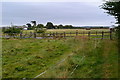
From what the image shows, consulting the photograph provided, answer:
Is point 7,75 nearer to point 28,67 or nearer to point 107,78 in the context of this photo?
point 28,67

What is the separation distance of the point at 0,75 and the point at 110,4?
23.2 feet

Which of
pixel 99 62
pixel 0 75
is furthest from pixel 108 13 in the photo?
pixel 0 75

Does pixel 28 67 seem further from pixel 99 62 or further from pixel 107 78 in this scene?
pixel 107 78

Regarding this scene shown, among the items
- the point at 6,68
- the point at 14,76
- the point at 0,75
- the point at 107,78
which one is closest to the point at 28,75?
the point at 14,76

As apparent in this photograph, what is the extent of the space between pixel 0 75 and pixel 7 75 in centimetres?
32

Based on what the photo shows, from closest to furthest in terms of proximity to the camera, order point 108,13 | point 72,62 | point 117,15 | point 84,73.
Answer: point 84,73 → point 72,62 → point 117,15 → point 108,13

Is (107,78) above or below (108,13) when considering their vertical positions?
Result: below

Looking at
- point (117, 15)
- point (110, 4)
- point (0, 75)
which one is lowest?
point (0, 75)

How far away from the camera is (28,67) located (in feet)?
31.5

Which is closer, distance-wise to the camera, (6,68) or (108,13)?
(6,68)

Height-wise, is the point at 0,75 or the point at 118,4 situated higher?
the point at 118,4

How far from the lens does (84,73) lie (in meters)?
7.65

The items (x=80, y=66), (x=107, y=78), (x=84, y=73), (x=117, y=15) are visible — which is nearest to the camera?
(x=107, y=78)

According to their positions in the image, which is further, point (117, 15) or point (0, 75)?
point (117, 15)
